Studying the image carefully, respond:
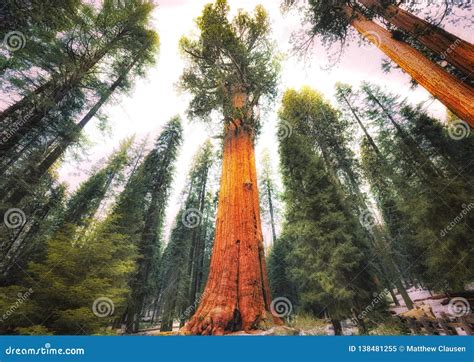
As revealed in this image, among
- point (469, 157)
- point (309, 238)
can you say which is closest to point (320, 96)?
Result: point (469, 157)

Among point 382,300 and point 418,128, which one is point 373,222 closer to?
point 382,300

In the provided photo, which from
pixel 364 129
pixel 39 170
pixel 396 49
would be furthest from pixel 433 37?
pixel 39 170

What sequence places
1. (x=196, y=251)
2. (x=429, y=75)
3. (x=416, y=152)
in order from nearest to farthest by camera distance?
1. (x=429, y=75)
2. (x=416, y=152)
3. (x=196, y=251)

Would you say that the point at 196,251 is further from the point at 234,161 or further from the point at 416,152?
the point at 416,152

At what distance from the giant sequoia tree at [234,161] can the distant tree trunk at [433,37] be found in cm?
409

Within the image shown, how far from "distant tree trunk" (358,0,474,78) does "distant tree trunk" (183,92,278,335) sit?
5.17 metres

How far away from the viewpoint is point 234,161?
6.83 m

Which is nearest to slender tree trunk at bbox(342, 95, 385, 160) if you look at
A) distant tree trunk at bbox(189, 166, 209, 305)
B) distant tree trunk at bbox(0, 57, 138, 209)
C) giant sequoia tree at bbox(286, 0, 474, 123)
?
giant sequoia tree at bbox(286, 0, 474, 123)

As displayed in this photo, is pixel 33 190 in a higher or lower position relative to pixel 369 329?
higher

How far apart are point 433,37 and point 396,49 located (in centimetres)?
69

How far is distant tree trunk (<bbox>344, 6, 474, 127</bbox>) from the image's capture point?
12.2ft

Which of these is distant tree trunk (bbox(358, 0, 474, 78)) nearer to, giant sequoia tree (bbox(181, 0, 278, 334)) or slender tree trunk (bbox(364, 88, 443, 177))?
giant sequoia tree (bbox(181, 0, 278, 334))

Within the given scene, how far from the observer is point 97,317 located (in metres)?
5.09

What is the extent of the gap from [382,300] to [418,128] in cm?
1063
